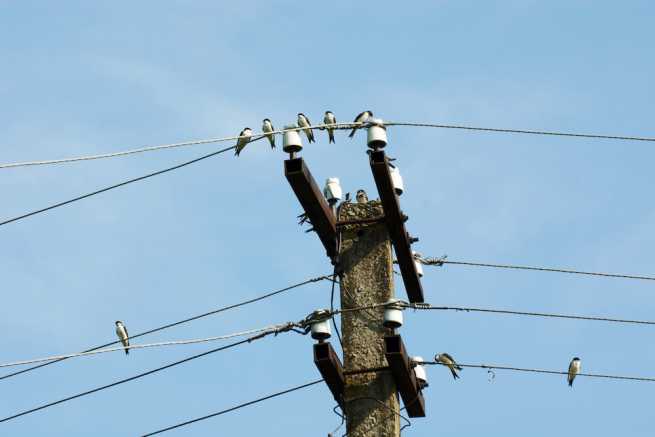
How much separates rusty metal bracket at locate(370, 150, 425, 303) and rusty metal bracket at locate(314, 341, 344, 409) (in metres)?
1.27

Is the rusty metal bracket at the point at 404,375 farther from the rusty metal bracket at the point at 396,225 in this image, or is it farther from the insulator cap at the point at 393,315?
the rusty metal bracket at the point at 396,225

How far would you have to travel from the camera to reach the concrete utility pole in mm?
9828

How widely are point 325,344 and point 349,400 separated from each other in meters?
0.50

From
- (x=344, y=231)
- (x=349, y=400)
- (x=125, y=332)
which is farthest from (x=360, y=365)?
(x=125, y=332)

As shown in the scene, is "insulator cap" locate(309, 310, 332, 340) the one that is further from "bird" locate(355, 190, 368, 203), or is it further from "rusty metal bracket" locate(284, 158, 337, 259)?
"bird" locate(355, 190, 368, 203)

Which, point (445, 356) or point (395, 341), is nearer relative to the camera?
point (395, 341)

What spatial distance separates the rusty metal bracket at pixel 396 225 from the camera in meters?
10.3

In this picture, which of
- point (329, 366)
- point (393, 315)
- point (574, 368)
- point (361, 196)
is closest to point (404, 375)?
point (393, 315)

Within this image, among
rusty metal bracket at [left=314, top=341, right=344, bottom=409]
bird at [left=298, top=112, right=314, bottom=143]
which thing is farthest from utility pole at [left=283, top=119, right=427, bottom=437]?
bird at [left=298, top=112, right=314, bottom=143]

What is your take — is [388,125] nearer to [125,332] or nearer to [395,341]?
[395,341]

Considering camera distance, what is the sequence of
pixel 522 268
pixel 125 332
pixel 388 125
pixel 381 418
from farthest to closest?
pixel 125 332, pixel 522 268, pixel 388 125, pixel 381 418

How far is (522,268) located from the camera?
12.2 meters

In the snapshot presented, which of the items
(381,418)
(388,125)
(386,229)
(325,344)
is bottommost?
(381,418)

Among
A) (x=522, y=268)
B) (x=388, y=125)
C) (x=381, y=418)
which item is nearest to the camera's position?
(x=381, y=418)
